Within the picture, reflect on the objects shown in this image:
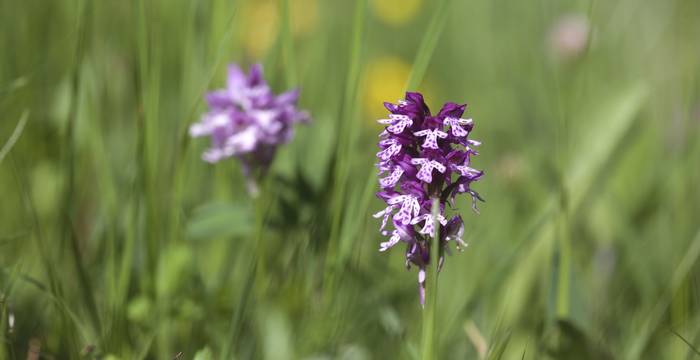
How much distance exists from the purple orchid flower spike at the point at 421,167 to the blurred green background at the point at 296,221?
0.24 m

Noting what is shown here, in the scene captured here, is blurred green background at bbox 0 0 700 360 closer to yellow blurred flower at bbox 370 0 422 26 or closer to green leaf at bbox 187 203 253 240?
green leaf at bbox 187 203 253 240

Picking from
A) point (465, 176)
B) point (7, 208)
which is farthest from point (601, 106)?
point (7, 208)

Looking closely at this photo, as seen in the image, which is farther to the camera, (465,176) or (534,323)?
(534,323)

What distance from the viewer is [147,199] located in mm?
1622

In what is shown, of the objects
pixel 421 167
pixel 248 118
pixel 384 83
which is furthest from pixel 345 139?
pixel 384 83

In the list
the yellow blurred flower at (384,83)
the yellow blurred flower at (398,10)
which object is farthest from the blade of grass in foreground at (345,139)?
the yellow blurred flower at (398,10)

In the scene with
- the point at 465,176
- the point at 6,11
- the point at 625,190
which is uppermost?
the point at 6,11

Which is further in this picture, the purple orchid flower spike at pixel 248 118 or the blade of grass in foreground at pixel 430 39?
the purple orchid flower spike at pixel 248 118

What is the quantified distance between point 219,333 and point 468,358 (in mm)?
551

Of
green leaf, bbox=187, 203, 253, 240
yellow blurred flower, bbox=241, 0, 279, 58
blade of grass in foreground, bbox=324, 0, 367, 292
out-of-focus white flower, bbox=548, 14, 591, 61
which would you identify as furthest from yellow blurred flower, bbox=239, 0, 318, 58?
blade of grass in foreground, bbox=324, 0, 367, 292

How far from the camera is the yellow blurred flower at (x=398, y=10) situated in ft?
13.5

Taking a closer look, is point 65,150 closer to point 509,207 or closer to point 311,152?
point 311,152

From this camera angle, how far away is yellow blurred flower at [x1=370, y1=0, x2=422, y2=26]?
4.11 meters

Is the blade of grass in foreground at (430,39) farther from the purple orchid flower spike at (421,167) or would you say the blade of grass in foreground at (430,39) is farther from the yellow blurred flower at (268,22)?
the yellow blurred flower at (268,22)
